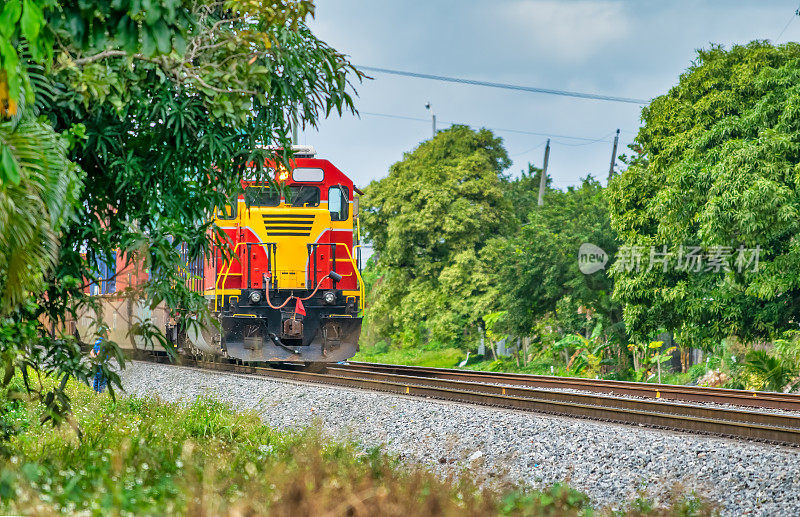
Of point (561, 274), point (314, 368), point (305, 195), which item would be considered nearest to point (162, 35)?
point (305, 195)

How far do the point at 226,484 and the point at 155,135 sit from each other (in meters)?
3.07

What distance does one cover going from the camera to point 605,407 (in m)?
10.6

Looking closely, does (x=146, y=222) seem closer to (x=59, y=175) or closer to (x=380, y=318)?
(x=59, y=175)

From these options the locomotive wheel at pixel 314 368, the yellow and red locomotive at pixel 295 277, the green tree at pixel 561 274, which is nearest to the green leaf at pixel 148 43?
the yellow and red locomotive at pixel 295 277

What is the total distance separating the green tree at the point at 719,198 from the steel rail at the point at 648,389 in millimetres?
3326

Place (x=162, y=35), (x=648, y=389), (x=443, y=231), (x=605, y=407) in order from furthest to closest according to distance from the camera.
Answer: (x=443, y=231)
(x=648, y=389)
(x=605, y=407)
(x=162, y=35)

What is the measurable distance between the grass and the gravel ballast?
55 centimetres

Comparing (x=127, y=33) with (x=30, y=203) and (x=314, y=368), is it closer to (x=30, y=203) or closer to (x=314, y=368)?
(x=30, y=203)

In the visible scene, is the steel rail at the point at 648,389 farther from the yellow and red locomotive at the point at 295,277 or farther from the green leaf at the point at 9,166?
the green leaf at the point at 9,166

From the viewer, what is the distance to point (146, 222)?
6695 millimetres

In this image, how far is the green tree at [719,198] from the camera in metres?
15.9

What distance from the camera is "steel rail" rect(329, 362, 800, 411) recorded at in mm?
12023

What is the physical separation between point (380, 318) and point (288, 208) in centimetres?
1880

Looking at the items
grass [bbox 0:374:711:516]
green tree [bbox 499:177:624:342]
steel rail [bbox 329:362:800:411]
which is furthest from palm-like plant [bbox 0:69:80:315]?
green tree [bbox 499:177:624:342]
